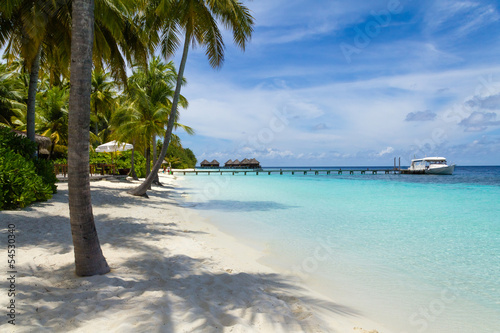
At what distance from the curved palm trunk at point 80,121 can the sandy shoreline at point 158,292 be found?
66cm

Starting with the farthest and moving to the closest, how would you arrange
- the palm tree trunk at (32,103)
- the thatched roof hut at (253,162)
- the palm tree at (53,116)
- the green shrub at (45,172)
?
1. the thatched roof hut at (253,162)
2. the palm tree at (53,116)
3. the palm tree trunk at (32,103)
4. the green shrub at (45,172)

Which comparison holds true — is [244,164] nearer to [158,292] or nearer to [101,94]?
[101,94]

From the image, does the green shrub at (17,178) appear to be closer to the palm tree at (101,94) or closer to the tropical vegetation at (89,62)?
the tropical vegetation at (89,62)

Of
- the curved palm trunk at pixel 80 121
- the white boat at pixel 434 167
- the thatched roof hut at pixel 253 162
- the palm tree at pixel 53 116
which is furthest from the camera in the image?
the thatched roof hut at pixel 253 162

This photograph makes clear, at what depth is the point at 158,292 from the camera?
3.50m

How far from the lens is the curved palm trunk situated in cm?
358

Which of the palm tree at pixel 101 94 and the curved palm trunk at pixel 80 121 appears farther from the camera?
the palm tree at pixel 101 94

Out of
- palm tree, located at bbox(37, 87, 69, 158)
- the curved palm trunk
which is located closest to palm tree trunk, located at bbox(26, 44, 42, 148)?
the curved palm trunk

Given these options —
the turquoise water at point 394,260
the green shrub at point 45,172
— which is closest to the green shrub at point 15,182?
the green shrub at point 45,172

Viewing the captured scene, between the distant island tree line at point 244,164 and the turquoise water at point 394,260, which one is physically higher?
the distant island tree line at point 244,164

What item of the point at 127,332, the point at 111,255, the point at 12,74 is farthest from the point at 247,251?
the point at 12,74

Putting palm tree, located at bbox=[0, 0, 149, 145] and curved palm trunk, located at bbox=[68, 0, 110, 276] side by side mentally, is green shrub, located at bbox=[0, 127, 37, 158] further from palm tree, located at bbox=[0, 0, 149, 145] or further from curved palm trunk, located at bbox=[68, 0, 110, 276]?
curved palm trunk, located at bbox=[68, 0, 110, 276]

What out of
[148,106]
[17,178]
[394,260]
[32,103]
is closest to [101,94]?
[148,106]

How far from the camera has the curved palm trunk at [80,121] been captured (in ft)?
11.7
